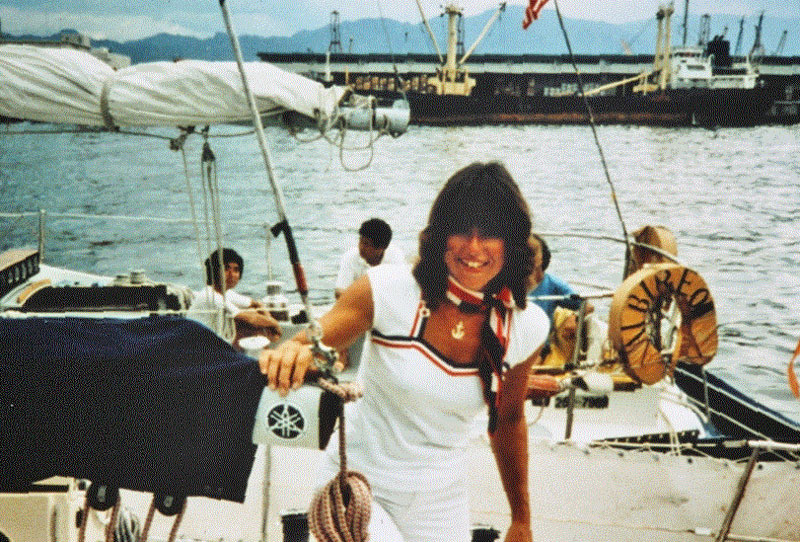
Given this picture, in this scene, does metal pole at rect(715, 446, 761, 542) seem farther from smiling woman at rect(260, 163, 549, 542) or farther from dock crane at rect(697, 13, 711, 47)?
dock crane at rect(697, 13, 711, 47)

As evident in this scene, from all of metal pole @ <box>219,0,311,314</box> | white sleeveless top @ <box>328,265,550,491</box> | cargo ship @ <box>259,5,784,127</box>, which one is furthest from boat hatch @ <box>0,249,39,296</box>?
cargo ship @ <box>259,5,784,127</box>

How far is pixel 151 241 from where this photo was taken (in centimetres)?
2489

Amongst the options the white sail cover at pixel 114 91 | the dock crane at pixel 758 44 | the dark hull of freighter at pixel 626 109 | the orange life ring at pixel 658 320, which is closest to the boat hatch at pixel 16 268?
the white sail cover at pixel 114 91

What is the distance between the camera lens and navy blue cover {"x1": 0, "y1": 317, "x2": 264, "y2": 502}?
7.42ft

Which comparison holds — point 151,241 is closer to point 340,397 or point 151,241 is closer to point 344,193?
point 344,193

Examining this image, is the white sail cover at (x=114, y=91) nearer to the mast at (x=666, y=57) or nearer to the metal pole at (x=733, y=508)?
the metal pole at (x=733, y=508)

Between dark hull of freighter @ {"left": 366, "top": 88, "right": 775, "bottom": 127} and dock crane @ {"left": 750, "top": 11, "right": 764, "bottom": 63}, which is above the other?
dock crane @ {"left": 750, "top": 11, "right": 764, "bottom": 63}

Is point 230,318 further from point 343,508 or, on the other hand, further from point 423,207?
point 423,207

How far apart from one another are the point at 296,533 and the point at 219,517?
123 centimetres

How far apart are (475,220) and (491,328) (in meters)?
0.33

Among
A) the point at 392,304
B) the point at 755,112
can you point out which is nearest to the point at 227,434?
the point at 392,304

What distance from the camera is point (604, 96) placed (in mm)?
79125

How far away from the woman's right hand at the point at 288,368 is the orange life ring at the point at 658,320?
3.69 m

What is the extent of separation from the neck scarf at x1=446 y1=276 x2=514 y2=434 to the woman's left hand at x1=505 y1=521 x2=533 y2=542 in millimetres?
438
